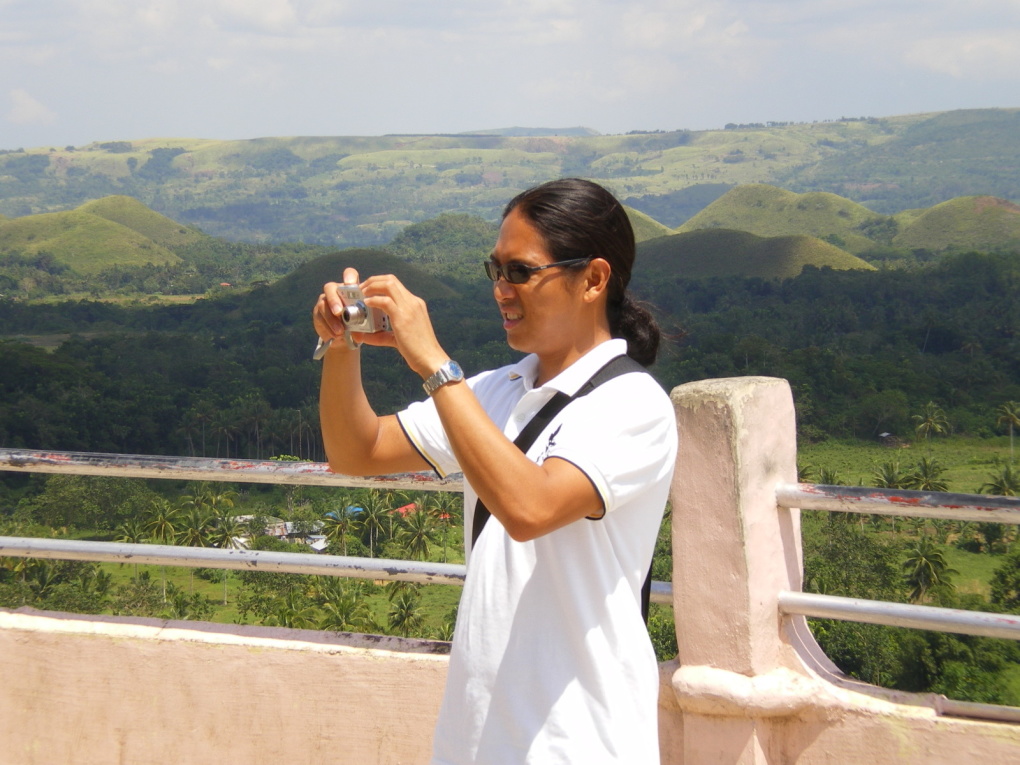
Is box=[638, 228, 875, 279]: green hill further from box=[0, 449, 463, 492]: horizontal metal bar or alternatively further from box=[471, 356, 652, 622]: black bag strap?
box=[471, 356, 652, 622]: black bag strap

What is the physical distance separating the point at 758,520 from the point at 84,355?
68.2 meters

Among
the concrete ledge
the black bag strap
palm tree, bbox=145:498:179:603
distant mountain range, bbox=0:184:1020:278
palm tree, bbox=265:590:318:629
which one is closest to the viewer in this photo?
the black bag strap

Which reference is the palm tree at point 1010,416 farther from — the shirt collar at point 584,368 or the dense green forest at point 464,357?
the shirt collar at point 584,368

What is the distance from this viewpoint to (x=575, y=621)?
4.05 feet

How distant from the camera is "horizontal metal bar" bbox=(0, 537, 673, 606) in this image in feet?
6.52

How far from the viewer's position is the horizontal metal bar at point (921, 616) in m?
1.67

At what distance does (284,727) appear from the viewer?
2150 millimetres

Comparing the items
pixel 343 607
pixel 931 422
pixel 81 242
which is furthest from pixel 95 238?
pixel 343 607

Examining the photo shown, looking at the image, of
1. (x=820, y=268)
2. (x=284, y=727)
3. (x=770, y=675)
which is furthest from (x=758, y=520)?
(x=820, y=268)

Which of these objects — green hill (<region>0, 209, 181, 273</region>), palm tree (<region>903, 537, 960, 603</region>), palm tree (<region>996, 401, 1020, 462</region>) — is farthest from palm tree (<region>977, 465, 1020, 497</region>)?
green hill (<region>0, 209, 181, 273</region>)

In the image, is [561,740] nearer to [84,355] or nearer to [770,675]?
[770,675]

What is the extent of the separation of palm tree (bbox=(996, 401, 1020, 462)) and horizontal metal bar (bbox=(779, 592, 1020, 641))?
50689mm

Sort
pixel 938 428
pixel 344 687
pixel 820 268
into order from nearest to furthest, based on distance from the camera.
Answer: pixel 344 687 → pixel 938 428 → pixel 820 268

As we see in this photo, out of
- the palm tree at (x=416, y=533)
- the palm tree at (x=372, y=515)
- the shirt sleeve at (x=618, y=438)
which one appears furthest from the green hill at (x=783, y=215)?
the shirt sleeve at (x=618, y=438)
